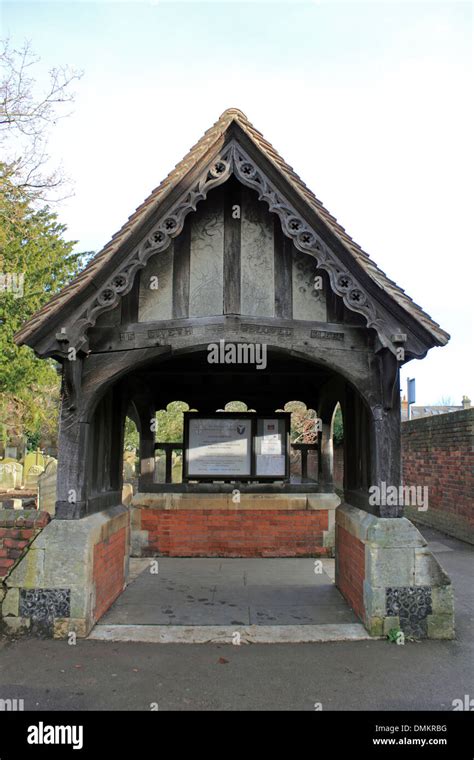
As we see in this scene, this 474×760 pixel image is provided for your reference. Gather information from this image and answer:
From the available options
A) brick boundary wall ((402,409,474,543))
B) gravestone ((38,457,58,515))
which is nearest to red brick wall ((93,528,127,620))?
gravestone ((38,457,58,515))

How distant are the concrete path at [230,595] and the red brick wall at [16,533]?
46.0 inches

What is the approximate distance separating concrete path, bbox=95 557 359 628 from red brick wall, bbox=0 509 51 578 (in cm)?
117

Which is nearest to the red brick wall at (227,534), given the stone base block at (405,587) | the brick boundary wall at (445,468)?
the brick boundary wall at (445,468)

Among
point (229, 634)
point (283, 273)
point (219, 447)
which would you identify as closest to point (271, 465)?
point (219, 447)

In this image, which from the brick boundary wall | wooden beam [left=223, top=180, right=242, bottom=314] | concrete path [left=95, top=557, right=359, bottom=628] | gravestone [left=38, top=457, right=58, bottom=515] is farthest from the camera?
gravestone [left=38, top=457, right=58, bottom=515]

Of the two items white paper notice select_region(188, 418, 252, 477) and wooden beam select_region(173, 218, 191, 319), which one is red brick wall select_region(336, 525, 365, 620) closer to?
white paper notice select_region(188, 418, 252, 477)

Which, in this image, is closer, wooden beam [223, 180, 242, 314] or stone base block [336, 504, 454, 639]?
stone base block [336, 504, 454, 639]

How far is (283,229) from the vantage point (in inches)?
222

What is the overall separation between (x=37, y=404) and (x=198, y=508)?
16.2m

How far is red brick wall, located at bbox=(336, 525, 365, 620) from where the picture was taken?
234 inches

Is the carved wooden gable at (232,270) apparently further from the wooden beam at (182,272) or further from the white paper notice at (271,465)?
the white paper notice at (271,465)

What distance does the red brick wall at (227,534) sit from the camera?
987cm

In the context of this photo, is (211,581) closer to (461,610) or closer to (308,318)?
(461,610)

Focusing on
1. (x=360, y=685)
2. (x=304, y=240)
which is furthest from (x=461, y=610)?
(x=304, y=240)
